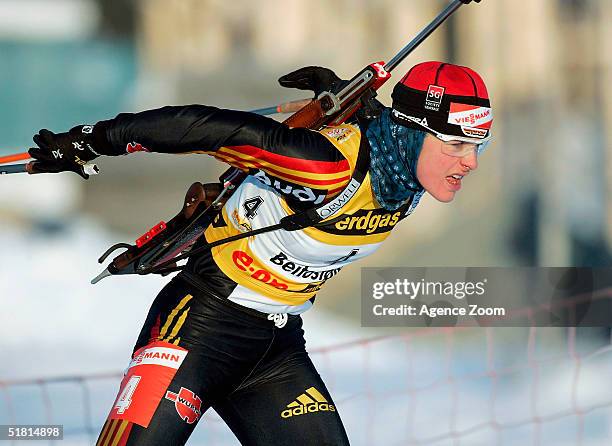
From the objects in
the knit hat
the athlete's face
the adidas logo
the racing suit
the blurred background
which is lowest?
the adidas logo

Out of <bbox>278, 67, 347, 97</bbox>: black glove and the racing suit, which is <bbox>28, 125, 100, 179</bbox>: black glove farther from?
<bbox>278, 67, 347, 97</bbox>: black glove

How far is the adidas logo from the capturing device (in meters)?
2.39

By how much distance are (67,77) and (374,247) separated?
10.7 feet

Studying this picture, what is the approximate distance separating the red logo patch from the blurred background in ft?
7.98

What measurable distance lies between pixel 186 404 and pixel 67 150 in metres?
0.60

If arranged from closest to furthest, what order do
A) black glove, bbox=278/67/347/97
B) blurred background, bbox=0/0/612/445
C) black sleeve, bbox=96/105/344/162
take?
1. black sleeve, bbox=96/105/344/162
2. black glove, bbox=278/67/347/97
3. blurred background, bbox=0/0/612/445

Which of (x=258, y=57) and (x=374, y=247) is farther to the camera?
(x=258, y=57)

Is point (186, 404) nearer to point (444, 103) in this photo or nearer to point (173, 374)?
point (173, 374)

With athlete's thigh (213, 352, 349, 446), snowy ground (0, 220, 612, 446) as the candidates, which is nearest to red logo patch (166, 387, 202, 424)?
athlete's thigh (213, 352, 349, 446)

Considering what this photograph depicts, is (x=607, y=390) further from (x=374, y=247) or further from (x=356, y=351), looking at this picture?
(x=374, y=247)

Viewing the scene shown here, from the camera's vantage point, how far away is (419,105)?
2.11 meters

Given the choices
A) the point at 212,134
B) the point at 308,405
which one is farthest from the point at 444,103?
the point at 308,405

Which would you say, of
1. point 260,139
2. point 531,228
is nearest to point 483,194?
point 531,228

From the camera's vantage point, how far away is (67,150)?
7.10 feet
